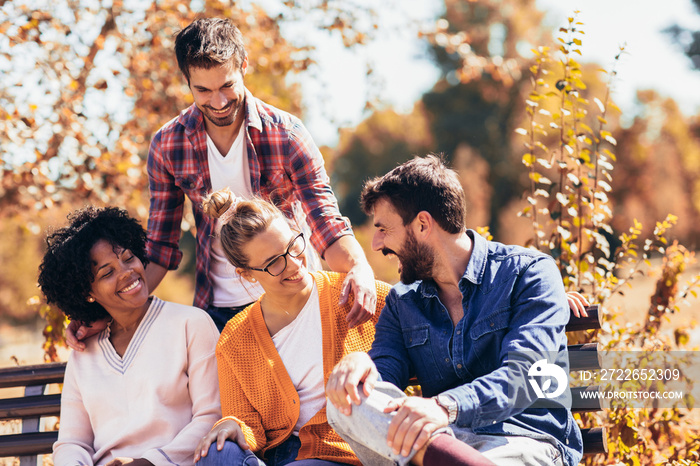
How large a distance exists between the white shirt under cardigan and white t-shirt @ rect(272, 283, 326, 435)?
1.27ft

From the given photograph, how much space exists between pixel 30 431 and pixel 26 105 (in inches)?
137

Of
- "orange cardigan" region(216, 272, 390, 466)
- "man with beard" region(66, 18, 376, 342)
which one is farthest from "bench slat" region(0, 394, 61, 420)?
"orange cardigan" region(216, 272, 390, 466)

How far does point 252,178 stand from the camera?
11.7ft

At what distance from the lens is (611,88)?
13.4ft

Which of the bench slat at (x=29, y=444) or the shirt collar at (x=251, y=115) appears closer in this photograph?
the shirt collar at (x=251, y=115)

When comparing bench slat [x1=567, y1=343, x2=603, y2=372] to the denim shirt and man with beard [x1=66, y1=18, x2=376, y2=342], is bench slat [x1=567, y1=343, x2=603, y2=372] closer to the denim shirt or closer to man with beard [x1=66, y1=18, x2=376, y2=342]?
the denim shirt

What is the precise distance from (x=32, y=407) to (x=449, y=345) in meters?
2.26

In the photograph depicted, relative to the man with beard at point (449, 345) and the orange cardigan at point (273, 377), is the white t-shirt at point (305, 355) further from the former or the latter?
the man with beard at point (449, 345)

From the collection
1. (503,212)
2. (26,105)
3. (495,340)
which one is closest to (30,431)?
(495,340)

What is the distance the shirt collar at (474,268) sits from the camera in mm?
2848

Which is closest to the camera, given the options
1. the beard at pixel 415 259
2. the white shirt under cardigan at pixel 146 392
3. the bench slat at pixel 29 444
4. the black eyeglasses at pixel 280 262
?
the beard at pixel 415 259

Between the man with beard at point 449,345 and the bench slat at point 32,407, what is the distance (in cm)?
185

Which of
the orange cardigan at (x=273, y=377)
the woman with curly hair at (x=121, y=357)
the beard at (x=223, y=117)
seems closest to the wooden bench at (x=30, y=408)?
the woman with curly hair at (x=121, y=357)

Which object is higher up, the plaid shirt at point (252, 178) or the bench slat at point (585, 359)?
the plaid shirt at point (252, 178)
